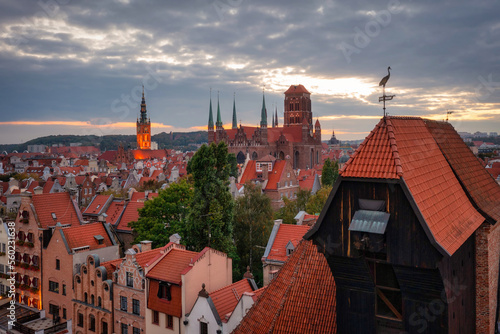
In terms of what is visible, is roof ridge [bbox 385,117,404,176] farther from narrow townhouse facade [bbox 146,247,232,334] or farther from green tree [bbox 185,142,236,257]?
green tree [bbox 185,142,236,257]

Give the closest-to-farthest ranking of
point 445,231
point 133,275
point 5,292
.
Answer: point 445,231, point 133,275, point 5,292

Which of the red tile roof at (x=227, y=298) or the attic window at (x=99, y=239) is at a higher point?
the attic window at (x=99, y=239)

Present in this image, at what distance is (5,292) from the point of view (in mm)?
36469

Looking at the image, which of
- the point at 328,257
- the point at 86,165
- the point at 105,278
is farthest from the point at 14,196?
the point at 86,165

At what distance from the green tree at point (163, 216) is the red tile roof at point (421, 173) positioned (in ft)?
77.4

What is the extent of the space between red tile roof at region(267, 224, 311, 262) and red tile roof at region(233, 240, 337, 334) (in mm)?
11976

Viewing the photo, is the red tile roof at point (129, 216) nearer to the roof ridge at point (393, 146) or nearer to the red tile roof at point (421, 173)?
the red tile roof at point (421, 173)

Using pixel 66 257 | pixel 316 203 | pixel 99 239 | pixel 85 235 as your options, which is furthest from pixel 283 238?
pixel 316 203

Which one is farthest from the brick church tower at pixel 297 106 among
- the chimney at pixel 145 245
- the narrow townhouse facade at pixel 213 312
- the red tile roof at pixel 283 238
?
the narrow townhouse facade at pixel 213 312

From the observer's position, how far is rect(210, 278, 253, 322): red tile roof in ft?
69.1

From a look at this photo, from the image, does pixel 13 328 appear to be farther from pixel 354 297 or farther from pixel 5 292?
pixel 354 297

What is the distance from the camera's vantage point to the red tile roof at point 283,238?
28411 millimetres

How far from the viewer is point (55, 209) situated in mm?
35500

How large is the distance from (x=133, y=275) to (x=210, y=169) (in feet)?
37.2
